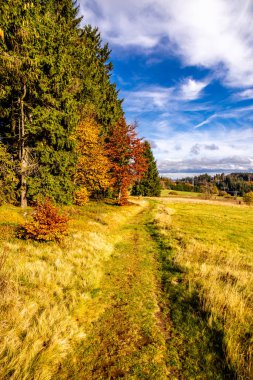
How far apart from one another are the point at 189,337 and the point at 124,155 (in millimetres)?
24104

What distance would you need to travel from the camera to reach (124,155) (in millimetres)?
26719

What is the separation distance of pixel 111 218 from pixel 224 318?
13559 mm

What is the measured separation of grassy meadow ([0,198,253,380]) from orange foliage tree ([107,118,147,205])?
1845 cm

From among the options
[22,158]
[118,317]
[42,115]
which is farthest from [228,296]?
[42,115]

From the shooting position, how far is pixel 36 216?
32.6 ft

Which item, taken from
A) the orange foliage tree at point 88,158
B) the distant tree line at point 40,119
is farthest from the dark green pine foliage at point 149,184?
the distant tree line at point 40,119

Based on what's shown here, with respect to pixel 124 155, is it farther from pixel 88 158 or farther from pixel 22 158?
pixel 22 158

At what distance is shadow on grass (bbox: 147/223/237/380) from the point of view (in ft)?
11.4

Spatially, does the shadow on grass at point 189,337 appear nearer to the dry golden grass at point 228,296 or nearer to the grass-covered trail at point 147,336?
the grass-covered trail at point 147,336

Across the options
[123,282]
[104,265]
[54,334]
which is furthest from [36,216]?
[54,334]

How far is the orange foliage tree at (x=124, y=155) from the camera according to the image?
86.8 feet

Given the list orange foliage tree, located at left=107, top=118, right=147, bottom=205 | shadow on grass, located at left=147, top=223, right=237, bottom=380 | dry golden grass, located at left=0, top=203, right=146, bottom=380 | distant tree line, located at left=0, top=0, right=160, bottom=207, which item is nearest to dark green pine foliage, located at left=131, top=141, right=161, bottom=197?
orange foliage tree, located at left=107, top=118, right=147, bottom=205

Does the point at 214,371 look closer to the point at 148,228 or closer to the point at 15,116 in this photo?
the point at 148,228

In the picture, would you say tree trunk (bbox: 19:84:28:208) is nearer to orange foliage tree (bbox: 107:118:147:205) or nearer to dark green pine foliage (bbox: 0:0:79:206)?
dark green pine foliage (bbox: 0:0:79:206)
